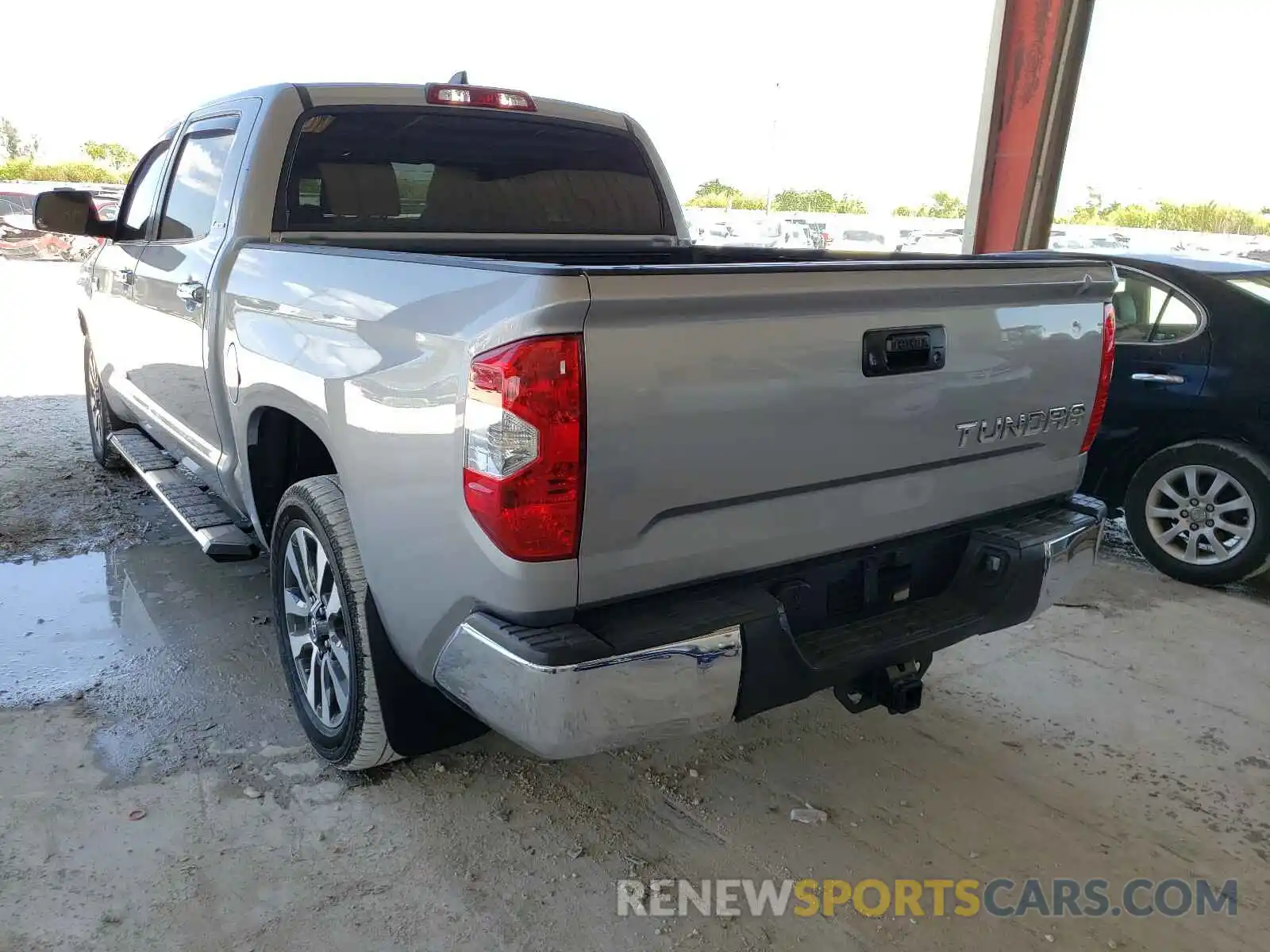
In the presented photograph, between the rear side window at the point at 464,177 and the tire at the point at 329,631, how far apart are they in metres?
1.11

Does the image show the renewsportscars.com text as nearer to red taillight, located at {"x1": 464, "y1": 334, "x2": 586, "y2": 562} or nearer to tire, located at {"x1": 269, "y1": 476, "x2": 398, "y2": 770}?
tire, located at {"x1": 269, "y1": 476, "x2": 398, "y2": 770}

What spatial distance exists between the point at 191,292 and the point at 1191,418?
438cm

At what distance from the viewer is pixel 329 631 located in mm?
2682

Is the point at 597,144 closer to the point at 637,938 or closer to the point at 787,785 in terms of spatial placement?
the point at 787,785

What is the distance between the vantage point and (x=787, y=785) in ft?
9.10

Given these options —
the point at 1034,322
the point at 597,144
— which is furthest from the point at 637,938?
the point at 597,144

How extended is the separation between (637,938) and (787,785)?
0.77m

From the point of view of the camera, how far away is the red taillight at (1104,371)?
2.70 metres

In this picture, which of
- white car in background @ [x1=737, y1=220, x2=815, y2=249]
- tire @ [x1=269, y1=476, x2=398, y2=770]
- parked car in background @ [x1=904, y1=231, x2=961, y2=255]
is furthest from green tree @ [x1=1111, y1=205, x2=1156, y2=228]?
tire @ [x1=269, y1=476, x2=398, y2=770]

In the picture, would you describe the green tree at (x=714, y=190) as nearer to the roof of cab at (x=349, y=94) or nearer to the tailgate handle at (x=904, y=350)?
the roof of cab at (x=349, y=94)

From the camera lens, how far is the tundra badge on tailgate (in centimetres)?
240

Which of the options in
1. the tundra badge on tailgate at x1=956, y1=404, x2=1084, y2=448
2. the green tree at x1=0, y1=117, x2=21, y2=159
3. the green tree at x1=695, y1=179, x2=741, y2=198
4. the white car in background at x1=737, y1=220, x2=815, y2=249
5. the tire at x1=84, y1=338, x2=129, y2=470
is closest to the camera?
the tundra badge on tailgate at x1=956, y1=404, x2=1084, y2=448

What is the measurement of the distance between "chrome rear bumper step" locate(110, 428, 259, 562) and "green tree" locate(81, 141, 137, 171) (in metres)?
32.8

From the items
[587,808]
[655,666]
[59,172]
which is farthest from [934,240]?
[59,172]
